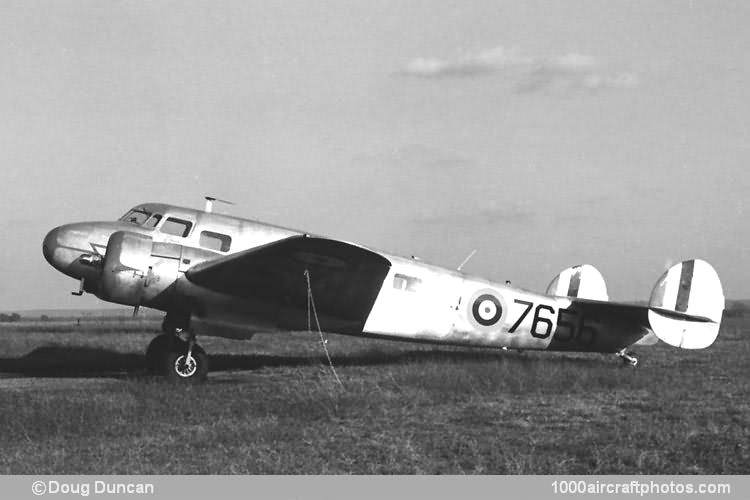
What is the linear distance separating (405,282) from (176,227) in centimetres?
357

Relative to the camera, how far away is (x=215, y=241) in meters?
11.2

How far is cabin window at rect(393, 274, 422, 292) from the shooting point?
11.8 m

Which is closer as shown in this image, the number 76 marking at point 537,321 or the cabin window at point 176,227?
the cabin window at point 176,227

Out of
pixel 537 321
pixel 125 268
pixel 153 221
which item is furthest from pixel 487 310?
pixel 125 268

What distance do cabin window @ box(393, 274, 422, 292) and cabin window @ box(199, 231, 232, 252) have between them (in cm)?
261

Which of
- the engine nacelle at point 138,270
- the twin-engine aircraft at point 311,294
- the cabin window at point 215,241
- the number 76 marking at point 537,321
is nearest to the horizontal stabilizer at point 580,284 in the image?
the twin-engine aircraft at point 311,294

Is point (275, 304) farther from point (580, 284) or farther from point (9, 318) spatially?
point (9, 318)

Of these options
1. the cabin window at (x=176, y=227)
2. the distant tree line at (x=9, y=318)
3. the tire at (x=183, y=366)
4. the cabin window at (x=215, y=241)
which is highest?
the cabin window at (x=176, y=227)

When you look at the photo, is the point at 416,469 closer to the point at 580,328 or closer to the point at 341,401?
the point at 341,401

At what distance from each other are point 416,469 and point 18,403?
5404mm

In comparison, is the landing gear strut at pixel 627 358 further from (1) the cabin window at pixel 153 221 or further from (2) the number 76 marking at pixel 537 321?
(1) the cabin window at pixel 153 221

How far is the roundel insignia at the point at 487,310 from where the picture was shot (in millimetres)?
12156

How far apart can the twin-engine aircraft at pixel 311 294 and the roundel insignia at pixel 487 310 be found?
16 mm

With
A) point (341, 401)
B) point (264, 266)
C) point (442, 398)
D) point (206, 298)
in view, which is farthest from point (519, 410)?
point (206, 298)
